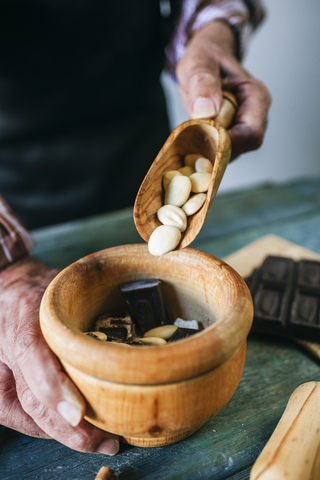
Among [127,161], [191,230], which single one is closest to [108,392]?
[191,230]

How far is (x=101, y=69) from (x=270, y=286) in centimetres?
99

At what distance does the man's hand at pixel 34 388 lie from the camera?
435mm

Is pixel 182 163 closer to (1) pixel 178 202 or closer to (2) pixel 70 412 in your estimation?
(1) pixel 178 202

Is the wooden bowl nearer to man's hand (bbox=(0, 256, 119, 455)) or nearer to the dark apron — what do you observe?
man's hand (bbox=(0, 256, 119, 455))

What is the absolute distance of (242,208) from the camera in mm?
1388

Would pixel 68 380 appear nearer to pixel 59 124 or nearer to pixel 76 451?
→ pixel 76 451

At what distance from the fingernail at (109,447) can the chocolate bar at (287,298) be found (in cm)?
36

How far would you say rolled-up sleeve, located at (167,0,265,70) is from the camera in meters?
1.16

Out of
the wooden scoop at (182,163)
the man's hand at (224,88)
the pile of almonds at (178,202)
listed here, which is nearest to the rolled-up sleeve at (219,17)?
the man's hand at (224,88)

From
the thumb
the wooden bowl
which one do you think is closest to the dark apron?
the thumb

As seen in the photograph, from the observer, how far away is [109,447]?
0.49 metres

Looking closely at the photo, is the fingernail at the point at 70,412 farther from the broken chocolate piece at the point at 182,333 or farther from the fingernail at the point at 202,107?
the fingernail at the point at 202,107

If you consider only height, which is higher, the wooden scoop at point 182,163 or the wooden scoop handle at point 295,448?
the wooden scoop at point 182,163

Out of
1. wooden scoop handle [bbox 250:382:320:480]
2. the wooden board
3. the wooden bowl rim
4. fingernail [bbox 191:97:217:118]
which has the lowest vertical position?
the wooden board
